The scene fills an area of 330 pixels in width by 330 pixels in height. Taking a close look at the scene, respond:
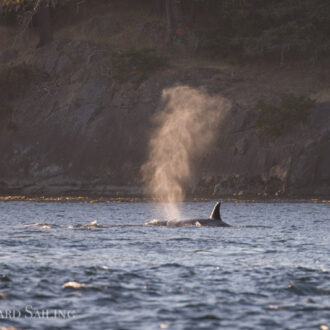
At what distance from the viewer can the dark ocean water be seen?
1502 cm

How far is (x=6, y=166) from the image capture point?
76.6 m

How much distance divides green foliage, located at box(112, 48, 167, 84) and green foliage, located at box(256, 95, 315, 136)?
1552 cm

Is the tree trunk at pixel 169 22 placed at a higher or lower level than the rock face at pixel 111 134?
higher

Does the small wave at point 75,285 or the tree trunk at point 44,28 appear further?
the tree trunk at point 44,28

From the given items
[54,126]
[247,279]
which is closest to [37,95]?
[54,126]

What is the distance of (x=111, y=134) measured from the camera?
76.9 metres

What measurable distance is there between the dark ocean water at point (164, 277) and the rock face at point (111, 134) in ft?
102

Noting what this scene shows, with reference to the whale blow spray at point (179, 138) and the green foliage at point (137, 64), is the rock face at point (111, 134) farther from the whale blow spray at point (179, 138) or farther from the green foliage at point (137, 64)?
the whale blow spray at point (179, 138)

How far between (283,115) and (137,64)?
19377 mm

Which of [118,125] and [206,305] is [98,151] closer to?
[118,125]

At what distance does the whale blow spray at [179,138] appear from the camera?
72.4m

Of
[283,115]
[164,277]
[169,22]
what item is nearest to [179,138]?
[283,115]

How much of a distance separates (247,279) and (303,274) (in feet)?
6.21

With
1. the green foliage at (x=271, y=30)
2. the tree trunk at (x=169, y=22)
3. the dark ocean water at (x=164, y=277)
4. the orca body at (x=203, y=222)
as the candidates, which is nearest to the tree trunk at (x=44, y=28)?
the tree trunk at (x=169, y=22)
